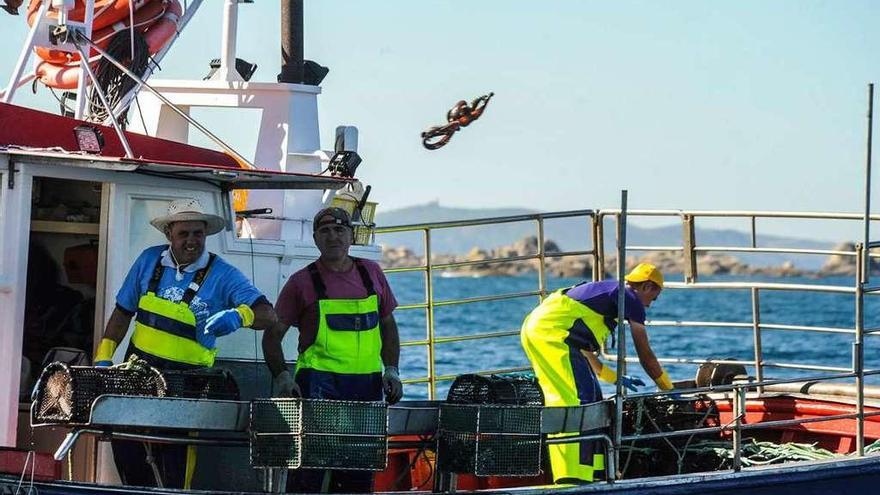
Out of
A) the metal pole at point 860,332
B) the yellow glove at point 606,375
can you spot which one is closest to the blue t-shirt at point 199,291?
the yellow glove at point 606,375

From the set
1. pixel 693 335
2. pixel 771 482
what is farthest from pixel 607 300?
pixel 693 335

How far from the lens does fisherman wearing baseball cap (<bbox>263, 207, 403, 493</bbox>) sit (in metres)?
8.15

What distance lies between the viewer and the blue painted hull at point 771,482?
8.11 metres

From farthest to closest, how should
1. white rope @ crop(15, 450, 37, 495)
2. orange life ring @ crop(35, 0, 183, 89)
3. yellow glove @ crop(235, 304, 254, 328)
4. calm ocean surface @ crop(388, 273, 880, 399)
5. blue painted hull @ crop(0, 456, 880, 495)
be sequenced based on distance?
calm ocean surface @ crop(388, 273, 880, 399) < orange life ring @ crop(35, 0, 183, 89) < blue painted hull @ crop(0, 456, 880, 495) < yellow glove @ crop(235, 304, 254, 328) < white rope @ crop(15, 450, 37, 495)

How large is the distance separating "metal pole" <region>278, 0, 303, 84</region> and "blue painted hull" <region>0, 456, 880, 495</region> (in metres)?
4.04

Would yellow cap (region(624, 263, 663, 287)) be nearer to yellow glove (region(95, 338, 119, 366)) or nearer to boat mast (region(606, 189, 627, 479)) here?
boat mast (region(606, 189, 627, 479))

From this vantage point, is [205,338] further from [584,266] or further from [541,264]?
[584,266]

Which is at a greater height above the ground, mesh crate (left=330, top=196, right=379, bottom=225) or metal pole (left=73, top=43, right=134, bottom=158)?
metal pole (left=73, top=43, right=134, bottom=158)

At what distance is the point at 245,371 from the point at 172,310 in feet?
3.99

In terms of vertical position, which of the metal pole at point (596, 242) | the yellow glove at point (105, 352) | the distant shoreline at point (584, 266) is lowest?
the yellow glove at point (105, 352)

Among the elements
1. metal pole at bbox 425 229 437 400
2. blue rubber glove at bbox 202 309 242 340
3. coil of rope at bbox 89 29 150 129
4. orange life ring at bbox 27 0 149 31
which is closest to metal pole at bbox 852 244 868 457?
metal pole at bbox 425 229 437 400

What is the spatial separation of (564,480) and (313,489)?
1531mm

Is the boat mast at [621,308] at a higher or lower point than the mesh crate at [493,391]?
higher

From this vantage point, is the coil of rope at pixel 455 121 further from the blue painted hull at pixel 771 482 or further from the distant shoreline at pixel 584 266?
the distant shoreline at pixel 584 266
